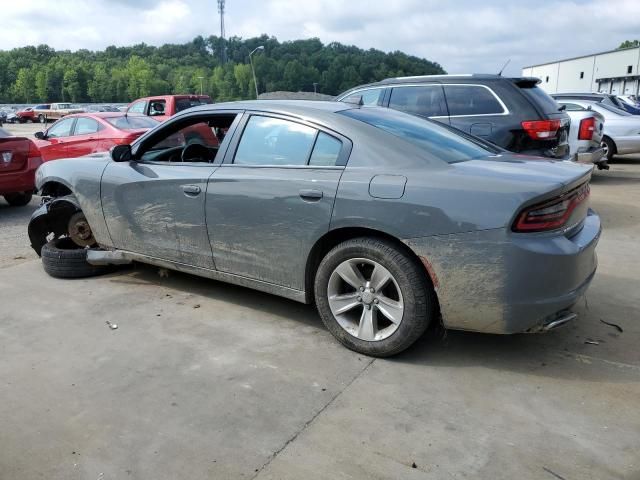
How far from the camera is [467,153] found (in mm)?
3660

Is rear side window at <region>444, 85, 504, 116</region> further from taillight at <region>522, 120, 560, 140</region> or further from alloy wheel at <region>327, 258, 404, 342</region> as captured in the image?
alloy wheel at <region>327, 258, 404, 342</region>

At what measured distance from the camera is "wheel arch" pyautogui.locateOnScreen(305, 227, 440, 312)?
126 inches

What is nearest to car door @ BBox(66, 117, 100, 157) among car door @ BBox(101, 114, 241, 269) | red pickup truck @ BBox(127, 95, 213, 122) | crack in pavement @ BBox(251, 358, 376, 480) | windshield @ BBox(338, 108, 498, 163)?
red pickup truck @ BBox(127, 95, 213, 122)

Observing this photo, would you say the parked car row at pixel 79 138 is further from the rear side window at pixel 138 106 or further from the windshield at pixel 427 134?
the windshield at pixel 427 134

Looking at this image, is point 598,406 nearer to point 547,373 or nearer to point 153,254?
point 547,373

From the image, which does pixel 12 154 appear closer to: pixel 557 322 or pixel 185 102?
pixel 185 102

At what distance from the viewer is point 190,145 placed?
4797mm

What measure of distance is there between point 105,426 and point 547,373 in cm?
243

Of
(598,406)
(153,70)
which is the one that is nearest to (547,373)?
(598,406)

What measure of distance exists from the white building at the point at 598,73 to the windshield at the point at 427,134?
60.1m

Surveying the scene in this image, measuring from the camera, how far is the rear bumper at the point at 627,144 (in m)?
12.3

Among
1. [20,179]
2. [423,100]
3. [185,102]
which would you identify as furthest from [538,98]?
[185,102]

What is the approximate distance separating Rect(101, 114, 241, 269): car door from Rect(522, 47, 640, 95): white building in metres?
60.8

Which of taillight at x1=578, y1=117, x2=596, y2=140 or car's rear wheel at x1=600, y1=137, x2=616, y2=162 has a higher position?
taillight at x1=578, y1=117, x2=596, y2=140
